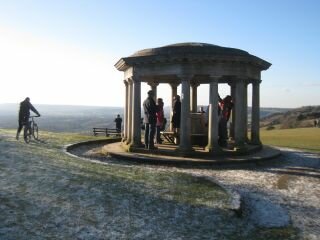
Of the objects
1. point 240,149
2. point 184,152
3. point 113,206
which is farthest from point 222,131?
point 113,206

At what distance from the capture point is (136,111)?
17.9 metres

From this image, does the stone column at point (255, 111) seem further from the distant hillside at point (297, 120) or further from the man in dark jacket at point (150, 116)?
the distant hillside at point (297, 120)

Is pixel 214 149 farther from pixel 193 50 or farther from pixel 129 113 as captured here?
pixel 129 113

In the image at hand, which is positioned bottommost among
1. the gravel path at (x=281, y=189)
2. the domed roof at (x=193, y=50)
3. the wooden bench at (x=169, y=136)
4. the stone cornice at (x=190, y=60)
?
the gravel path at (x=281, y=189)

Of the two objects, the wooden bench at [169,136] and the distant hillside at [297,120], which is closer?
the wooden bench at [169,136]

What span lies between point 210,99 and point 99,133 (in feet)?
53.2

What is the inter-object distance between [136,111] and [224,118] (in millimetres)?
3898

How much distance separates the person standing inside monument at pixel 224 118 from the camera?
60.3 ft

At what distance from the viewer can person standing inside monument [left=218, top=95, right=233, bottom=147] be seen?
18.4 metres

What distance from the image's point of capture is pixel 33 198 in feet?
31.6

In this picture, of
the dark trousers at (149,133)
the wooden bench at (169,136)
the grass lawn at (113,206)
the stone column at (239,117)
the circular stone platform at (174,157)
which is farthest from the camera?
the wooden bench at (169,136)

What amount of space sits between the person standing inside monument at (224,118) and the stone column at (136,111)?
353 cm

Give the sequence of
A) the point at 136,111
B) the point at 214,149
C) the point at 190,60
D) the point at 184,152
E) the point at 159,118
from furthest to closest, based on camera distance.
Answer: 1. the point at 159,118
2. the point at 136,111
3. the point at 214,149
4. the point at 184,152
5. the point at 190,60

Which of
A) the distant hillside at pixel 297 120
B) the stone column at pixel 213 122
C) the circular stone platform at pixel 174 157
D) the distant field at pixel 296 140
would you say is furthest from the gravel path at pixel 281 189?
the distant hillside at pixel 297 120
